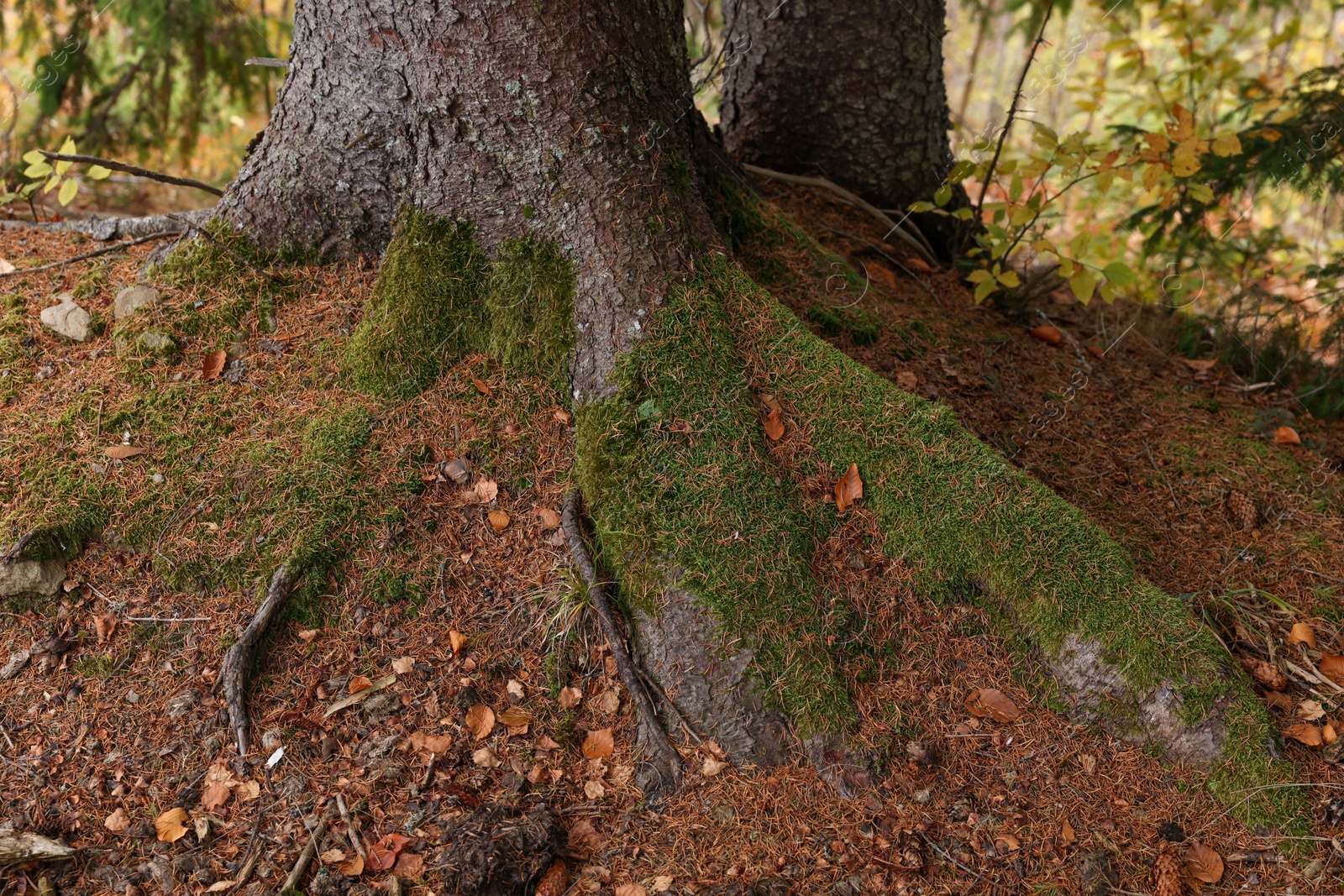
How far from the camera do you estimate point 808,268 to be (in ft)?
12.2

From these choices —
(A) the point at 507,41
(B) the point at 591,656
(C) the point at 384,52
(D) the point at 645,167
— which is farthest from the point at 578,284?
(B) the point at 591,656

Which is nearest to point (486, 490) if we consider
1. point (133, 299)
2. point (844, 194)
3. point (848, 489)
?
point (848, 489)

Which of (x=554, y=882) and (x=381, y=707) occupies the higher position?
(x=381, y=707)

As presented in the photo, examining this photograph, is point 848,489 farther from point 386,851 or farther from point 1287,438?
point 1287,438

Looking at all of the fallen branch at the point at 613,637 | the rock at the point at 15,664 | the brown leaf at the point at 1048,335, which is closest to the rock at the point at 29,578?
the rock at the point at 15,664

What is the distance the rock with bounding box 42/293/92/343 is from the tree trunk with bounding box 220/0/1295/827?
3.20ft

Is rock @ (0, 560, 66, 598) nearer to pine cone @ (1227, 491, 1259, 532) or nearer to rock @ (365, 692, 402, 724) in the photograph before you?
rock @ (365, 692, 402, 724)

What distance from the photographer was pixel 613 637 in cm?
271

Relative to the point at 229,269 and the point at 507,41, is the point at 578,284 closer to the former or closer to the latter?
the point at 507,41

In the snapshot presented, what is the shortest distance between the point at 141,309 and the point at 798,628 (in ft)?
9.63

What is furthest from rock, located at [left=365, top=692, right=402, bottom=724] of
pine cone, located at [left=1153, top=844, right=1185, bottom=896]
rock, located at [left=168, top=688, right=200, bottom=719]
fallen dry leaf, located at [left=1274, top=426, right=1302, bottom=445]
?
fallen dry leaf, located at [left=1274, top=426, right=1302, bottom=445]

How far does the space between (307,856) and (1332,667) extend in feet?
10.8

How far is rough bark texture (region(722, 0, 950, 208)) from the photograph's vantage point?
427 centimetres

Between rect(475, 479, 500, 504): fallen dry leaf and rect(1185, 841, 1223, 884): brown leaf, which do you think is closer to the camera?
rect(1185, 841, 1223, 884): brown leaf
